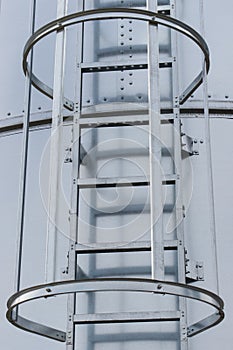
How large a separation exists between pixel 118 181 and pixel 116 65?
57 cm

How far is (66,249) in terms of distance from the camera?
3373 mm

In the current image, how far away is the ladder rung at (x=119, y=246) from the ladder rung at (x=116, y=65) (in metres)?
0.84

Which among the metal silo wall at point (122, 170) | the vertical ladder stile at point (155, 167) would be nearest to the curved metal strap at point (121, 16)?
the vertical ladder stile at point (155, 167)

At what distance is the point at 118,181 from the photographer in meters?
3.30

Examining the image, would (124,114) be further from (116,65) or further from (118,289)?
(118,289)

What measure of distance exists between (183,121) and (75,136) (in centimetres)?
50

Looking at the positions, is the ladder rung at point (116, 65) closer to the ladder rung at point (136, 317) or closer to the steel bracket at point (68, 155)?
the steel bracket at point (68, 155)

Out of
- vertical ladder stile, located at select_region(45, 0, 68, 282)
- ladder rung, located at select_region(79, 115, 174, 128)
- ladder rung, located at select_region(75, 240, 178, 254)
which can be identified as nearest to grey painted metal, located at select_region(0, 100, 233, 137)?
ladder rung, located at select_region(79, 115, 174, 128)

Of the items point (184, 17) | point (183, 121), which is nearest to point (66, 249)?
point (183, 121)

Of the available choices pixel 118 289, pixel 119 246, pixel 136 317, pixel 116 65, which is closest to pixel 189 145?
pixel 116 65

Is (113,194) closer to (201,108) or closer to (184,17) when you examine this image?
(201,108)

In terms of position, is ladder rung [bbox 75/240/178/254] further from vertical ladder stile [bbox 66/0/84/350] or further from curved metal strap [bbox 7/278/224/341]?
curved metal strap [bbox 7/278/224/341]

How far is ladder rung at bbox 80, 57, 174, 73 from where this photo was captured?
3535 millimetres

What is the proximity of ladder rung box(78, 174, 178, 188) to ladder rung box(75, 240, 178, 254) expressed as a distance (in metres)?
0.26
